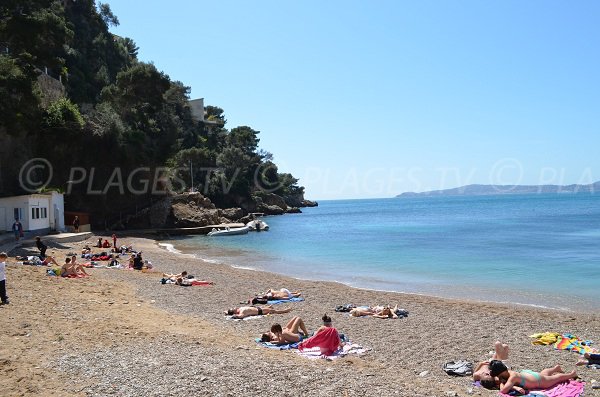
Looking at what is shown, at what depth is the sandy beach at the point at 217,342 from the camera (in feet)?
23.6

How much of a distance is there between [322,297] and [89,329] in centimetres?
846

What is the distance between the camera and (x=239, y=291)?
17.8 m

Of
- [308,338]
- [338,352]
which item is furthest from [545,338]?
[308,338]

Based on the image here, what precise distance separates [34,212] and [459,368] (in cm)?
2959

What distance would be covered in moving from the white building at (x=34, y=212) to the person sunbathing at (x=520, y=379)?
29.4 meters

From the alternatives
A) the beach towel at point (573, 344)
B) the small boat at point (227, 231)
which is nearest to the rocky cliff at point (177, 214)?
the small boat at point (227, 231)

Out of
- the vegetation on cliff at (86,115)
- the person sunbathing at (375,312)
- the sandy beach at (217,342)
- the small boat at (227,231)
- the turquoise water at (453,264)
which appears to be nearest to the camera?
the sandy beach at (217,342)

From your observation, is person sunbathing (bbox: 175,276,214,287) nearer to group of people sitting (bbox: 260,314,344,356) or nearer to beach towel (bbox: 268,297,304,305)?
beach towel (bbox: 268,297,304,305)

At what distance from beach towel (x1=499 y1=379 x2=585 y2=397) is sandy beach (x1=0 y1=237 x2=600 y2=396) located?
17cm

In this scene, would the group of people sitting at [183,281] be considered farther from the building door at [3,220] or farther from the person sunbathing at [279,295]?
the building door at [3,220]

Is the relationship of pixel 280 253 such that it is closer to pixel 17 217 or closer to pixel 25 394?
pixel 17 217

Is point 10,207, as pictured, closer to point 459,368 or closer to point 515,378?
point 459,368

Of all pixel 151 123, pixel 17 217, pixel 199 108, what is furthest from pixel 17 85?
pixel 199 108

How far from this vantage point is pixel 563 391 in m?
7.83
